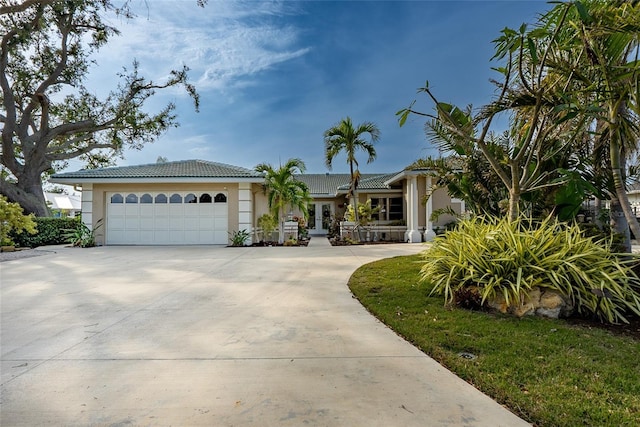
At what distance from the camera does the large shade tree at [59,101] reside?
1730 centimetres

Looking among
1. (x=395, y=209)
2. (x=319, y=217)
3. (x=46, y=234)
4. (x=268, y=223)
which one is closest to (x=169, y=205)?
(x=268, y=223)

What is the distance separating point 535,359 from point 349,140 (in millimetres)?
12726

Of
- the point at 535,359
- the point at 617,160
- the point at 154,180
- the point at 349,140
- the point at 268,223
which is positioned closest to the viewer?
the point at 535,359

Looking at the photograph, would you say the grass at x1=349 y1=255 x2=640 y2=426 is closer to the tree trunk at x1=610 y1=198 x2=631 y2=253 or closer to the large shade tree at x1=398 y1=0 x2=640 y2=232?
the large shade tree at x1=398 y1=0 x2=640 y2=232

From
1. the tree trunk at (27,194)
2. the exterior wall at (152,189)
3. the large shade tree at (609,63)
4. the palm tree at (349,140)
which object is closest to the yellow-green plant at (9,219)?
the exterior wall at (152,189)

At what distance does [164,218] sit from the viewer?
14.4 meters

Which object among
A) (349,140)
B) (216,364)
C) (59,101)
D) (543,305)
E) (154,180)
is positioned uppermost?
(59,101)

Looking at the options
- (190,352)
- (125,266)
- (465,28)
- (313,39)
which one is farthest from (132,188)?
(465,28)

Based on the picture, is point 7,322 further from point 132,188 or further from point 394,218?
point 394,218

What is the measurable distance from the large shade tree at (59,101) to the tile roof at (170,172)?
6293mm

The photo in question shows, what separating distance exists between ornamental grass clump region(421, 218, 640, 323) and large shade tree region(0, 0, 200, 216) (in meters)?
18.7

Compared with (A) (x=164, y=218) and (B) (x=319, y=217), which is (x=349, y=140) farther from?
(A) (x=164, y=218)

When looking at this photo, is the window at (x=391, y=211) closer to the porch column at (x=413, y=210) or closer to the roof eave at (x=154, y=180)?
the porch column at (x=413, y=210)

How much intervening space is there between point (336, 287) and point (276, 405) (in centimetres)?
380
